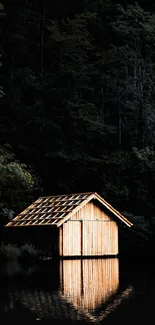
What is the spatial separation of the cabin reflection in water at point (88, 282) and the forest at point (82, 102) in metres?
12.3

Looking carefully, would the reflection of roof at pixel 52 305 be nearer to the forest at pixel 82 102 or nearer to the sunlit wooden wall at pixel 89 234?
the sunlit wooden wall at pixel 89 234

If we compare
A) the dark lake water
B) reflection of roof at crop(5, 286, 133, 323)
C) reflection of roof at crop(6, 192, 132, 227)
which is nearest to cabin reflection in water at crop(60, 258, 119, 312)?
Result: the dark lake water

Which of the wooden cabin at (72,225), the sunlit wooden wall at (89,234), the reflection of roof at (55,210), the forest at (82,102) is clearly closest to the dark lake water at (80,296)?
the reflection of roof at (55,210)

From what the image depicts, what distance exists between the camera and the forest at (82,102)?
5091cm

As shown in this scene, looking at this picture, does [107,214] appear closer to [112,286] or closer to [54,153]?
[54,153]

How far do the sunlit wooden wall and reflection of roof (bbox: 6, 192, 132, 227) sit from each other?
0.71 meters

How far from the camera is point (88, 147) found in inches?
2279

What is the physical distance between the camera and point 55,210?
4178 centimetres

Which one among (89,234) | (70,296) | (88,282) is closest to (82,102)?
(89,234)

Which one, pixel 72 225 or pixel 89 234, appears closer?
pixel 72 225

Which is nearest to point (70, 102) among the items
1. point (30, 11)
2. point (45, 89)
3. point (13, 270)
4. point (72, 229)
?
point (45, 89)

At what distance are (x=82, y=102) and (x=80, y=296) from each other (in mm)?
38657

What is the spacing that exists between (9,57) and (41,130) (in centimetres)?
912

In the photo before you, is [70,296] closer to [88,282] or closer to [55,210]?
[88,282]
